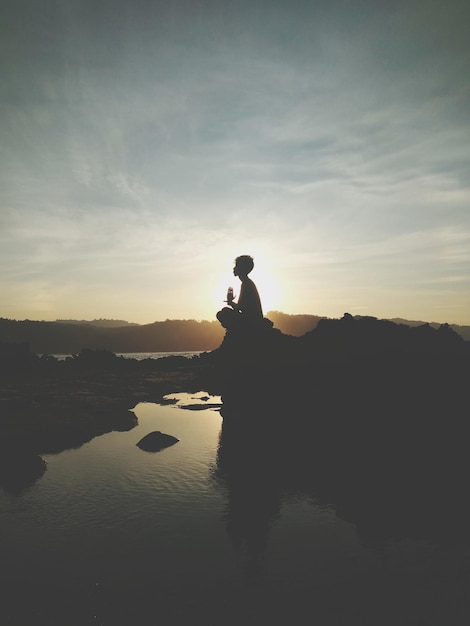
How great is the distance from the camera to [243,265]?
18.2 metres

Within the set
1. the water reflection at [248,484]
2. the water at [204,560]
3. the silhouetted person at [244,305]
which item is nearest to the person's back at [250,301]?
the silhouetted person at [244,305]

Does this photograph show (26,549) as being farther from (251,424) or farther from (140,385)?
(140,385)

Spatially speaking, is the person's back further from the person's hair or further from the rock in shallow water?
the rock in shallow water

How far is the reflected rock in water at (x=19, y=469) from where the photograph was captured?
1106 cm

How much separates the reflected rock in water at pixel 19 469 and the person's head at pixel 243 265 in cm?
1153

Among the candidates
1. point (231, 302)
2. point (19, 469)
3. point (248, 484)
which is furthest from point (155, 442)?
point (231, 302)

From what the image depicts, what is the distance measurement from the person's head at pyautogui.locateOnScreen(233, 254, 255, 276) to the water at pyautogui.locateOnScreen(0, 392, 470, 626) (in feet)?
32.9

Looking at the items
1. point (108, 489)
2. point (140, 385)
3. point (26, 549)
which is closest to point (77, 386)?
point (140, 385)

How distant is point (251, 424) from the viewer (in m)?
16.2

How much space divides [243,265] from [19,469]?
Result: 40.6 feet

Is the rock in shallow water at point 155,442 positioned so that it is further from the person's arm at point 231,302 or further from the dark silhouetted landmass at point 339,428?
the person's arm at point 231,302

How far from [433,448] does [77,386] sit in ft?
85.4

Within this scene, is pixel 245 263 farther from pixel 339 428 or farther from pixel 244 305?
pixel 339 428

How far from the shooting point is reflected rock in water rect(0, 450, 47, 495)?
11.1m
